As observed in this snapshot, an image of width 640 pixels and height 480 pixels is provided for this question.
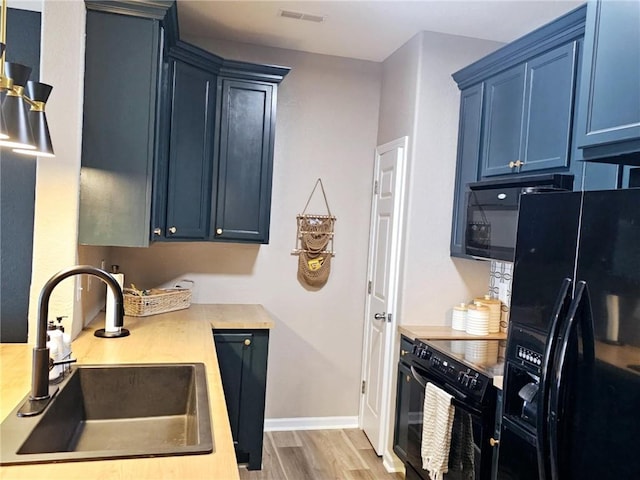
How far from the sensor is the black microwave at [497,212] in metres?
2.21

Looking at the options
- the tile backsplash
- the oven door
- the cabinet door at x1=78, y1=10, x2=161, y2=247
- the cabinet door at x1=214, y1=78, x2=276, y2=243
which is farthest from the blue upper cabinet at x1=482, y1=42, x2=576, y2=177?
the cabinet door at x1=78, y1=10, x2=161, y2=247

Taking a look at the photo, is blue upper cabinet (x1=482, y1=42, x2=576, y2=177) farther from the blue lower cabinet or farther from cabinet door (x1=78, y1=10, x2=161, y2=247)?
cabinet door (x1=78, y1=10, x2=161, y2=247)

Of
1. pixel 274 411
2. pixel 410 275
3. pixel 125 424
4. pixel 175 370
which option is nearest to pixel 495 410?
pixel 410 275

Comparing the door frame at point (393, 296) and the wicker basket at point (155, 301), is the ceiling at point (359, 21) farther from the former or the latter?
the wicker basket at point (155, 301)

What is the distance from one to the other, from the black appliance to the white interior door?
16.0 inches

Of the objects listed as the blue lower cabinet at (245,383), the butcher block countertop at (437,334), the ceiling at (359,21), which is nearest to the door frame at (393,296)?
the butcher block countertop at (437,334)

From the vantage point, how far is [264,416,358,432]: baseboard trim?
11.7 ft

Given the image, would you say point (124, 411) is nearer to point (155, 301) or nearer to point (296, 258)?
point (155, 301)

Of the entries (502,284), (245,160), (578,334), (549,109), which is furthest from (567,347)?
(245,160)

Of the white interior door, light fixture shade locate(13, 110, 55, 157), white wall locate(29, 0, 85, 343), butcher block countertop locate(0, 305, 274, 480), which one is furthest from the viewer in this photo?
the white interior door

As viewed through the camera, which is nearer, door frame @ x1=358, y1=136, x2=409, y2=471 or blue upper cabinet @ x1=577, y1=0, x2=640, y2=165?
blue upper cabinet @ x1=577, y1=0, x2=640, y2=165

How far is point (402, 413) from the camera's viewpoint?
2898 mm

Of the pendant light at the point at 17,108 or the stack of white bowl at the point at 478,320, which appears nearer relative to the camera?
the pendant light at the point at 17,108

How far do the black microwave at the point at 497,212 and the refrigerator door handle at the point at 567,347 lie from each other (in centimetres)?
80
